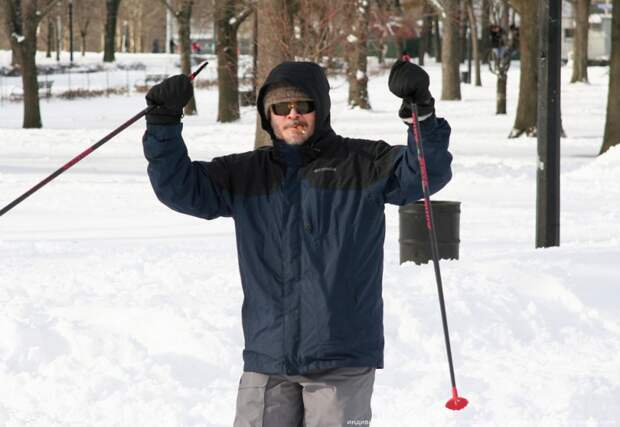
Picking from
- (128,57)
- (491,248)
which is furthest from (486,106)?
(128,57)

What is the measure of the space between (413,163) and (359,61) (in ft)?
107

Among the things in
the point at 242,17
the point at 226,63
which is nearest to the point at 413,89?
the point at 226,63

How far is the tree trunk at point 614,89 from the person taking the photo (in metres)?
18.9

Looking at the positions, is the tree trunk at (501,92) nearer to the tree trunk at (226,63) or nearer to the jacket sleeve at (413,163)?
the tree trunk at (226,63)

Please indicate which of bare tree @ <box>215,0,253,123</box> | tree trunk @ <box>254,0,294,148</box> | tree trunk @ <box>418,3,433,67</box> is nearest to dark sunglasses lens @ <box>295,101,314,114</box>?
tree trunk @ <box>254,0,294,148</box>

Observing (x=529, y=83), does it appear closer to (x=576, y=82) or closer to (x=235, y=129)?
(x=235, y=129)

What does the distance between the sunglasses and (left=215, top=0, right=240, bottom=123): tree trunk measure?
90.0 feet

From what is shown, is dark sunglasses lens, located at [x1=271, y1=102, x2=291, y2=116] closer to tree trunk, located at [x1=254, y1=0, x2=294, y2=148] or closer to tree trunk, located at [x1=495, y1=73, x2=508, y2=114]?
tree trunk, located at [x1=254, y1=0, x2=294, y2=148]

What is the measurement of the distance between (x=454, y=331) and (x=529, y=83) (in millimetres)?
17322

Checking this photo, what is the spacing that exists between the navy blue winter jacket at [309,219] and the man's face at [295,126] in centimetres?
2

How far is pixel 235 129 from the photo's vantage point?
Result: 2944cm

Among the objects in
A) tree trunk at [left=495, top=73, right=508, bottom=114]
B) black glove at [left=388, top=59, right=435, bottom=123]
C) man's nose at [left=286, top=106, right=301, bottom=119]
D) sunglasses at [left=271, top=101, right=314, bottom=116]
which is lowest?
tree trunk at [left=495, top=73, right=508, bottom=114]

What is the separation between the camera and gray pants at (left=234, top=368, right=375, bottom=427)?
372cm

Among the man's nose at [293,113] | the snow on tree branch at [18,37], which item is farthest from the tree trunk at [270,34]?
the snow on tree branch at [18,37]
